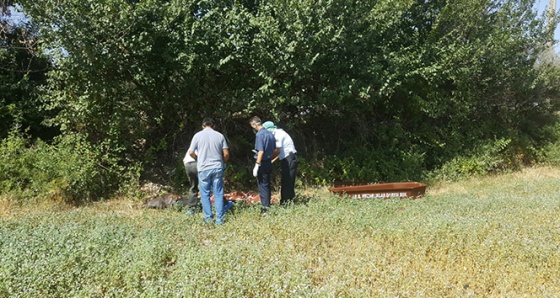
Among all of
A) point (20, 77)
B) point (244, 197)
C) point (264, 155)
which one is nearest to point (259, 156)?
point (264, 155)

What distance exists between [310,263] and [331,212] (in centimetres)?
229

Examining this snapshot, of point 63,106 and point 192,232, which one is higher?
point 63,106

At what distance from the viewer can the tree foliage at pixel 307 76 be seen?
7.75 meters

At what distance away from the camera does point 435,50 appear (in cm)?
1020

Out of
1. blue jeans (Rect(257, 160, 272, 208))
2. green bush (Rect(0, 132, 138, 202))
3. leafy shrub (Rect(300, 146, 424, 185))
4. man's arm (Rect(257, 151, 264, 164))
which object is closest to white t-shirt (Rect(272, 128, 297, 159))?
blue jeans (Rect(257, 160, 272, 208))

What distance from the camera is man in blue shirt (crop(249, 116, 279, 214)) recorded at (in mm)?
6523

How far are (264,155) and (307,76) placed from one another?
10.8 feet

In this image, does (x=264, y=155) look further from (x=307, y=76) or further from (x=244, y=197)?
(x=307, y=76)

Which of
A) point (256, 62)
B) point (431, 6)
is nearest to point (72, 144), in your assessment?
point (256, 62)

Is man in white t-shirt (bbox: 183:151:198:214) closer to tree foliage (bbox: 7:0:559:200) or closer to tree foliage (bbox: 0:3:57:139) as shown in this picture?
tree foliage (bbox: 7:0:559:200)

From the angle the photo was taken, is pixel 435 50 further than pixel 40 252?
Yes

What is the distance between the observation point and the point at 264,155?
6.58 m

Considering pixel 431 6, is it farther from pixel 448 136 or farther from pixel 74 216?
pixel 74 216

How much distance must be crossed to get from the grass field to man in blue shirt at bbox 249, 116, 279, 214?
0.27 meters
